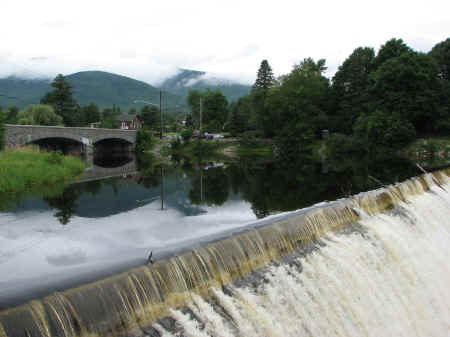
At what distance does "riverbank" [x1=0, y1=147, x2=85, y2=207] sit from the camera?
15289mm

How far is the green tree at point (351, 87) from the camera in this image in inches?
2048

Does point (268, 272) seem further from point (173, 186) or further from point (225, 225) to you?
point (173, 186)

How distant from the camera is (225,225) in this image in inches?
395

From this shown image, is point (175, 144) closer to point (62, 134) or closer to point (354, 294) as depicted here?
point (62, 134)

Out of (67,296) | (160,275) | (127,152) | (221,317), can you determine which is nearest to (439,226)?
(221,317)

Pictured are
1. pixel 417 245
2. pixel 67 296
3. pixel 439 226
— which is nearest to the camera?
pixel 67 296

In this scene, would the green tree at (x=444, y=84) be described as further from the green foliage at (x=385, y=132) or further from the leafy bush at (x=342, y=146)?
the leafy bush at (x=342, y=146)

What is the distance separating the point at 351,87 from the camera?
177ft

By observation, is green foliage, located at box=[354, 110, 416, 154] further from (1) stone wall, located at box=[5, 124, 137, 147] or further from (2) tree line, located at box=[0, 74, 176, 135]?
(2) tree line, located at box=[0, 74, 176, 135]

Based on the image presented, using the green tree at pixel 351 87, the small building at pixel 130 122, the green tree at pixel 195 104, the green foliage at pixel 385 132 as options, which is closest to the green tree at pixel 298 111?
the green tree at pixel 351 87

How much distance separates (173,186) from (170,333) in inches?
546

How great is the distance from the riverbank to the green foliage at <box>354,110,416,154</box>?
34735mm

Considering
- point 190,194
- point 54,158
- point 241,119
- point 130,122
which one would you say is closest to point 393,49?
point 241,119

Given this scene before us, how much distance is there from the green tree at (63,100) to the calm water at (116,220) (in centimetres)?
6677
